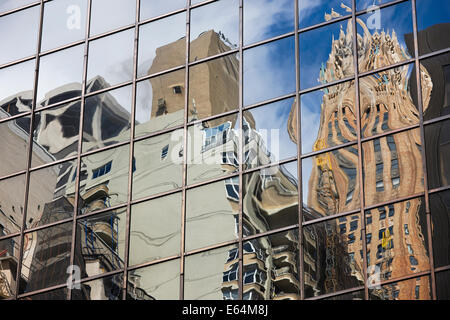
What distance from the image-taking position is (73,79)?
32438 mm

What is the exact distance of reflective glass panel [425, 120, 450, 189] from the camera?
90.3 ft

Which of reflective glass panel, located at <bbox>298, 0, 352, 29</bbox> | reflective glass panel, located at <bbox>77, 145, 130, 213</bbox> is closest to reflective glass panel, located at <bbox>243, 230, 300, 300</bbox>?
reflective glass panel, located at <bbox>77, 145, 130, 213</bbox>

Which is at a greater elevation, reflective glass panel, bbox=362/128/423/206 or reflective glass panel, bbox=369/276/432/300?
reflective glass panel, bbox=362/128/423/206

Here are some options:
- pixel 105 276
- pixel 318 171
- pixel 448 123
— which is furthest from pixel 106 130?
pixel 448 123

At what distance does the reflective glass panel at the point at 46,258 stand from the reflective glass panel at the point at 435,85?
919cm

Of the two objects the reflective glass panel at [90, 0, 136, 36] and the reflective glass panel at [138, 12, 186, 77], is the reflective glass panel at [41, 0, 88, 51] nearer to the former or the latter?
the reflective glass panel at [90, 0, 136, 36]

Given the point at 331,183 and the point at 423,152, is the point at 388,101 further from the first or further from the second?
the point at 331,183

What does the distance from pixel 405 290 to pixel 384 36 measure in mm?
6227

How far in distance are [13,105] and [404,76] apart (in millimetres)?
10513

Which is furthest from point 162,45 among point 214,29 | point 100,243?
point 100,243

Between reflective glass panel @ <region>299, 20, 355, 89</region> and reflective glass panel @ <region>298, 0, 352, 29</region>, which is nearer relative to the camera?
reflective glass panel @ <region>299, 20, 355, 89</region>

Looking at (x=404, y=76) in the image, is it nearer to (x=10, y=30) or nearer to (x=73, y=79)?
(x=73, y=79)

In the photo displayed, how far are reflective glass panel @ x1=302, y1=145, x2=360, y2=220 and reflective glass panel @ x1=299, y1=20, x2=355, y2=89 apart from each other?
1.96 m

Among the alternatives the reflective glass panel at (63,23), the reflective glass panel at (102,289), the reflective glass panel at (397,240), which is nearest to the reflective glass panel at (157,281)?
the reflective glass panel at (102,289)
